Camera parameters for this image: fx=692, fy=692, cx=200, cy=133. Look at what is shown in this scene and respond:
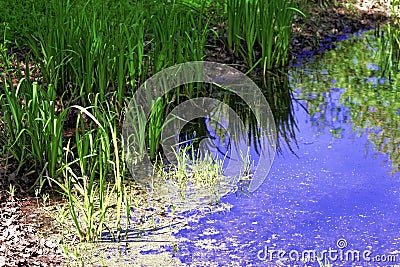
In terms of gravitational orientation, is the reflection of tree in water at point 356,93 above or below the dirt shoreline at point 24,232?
above

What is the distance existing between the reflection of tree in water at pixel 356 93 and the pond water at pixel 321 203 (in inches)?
0.4

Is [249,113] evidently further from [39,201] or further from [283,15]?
[39,201]

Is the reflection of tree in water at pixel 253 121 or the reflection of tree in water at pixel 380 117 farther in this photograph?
the reflection of tree in water at pixel 253 121

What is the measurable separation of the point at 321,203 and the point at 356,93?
1.92 meters

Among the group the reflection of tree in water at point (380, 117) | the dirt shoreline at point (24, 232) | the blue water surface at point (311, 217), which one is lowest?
the dirt shoreline at point (24, 232)

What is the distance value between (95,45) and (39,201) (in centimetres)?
125

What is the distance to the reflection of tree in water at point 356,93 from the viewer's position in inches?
175

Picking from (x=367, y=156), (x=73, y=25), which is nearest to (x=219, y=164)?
(x=367, y=156)

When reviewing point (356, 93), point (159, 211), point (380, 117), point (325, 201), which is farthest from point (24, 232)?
point (356, 93)

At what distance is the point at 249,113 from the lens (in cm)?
484

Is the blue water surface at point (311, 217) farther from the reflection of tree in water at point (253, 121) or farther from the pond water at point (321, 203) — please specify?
the reflection of tree in water at point (253, 121)

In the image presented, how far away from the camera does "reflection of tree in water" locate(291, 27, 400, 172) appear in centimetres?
445

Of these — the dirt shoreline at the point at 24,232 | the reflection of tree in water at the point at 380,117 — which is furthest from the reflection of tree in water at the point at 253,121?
the dirt shoreline at the point at 24,232

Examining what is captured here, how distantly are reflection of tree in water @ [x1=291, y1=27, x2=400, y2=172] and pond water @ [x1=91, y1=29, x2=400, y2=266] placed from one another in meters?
0.01
